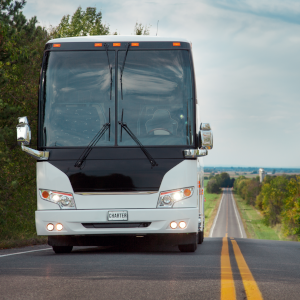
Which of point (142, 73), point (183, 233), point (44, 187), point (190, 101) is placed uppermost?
point (142, 73)

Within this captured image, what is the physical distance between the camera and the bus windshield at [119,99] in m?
8.22

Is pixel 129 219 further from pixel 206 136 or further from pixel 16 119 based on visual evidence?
pixel 16 119

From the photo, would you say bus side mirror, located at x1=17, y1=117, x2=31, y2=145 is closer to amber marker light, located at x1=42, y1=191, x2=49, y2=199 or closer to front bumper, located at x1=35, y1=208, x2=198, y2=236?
amber marker light, located at x1=42, y1=191, x2=49, y2=199

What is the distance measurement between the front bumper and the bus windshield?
1135mm

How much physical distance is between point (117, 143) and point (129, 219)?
4.25 ft

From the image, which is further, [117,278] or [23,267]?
[23,267]

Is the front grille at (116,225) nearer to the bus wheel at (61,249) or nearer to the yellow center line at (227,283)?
the bus wheel at (61,249)

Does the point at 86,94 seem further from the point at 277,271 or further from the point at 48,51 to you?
the point at 277,271

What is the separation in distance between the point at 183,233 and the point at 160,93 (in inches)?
98.4

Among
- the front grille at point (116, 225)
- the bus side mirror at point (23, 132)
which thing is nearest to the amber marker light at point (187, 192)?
the front grille at point (116, 225)

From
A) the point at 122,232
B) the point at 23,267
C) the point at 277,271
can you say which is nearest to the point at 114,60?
the point at 122,232

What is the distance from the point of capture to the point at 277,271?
6305mm

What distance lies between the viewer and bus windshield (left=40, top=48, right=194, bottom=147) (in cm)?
822

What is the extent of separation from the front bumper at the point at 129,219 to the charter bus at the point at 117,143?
0.7 inches
